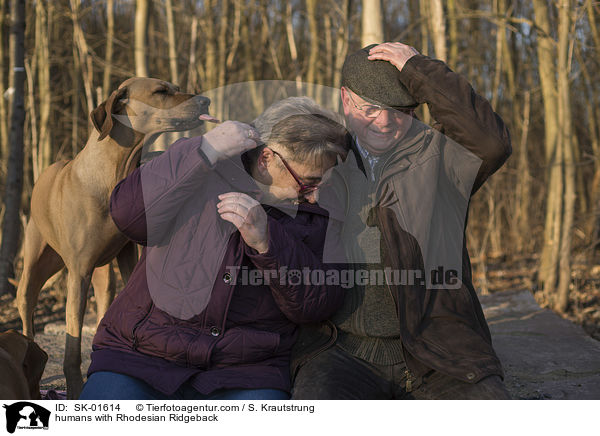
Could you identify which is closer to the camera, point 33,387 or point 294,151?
point 294,151

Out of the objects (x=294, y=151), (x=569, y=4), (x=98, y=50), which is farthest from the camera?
(x=98, y=50)

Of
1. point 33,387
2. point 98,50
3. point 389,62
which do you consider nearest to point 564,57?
point 389,62

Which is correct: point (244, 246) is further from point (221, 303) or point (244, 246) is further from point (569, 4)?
point (569, 4)

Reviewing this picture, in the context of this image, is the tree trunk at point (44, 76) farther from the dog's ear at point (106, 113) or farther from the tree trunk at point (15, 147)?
the dog's ear at point (106, 113)

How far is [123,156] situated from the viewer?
3.71 metres

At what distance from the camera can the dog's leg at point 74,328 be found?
3695 millimetres

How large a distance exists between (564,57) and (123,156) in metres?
4.61

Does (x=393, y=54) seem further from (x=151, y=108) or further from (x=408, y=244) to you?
(x=151, y=108)

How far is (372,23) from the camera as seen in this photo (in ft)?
18.1

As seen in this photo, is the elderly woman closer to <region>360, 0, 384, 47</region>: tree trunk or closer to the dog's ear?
the dog's ear

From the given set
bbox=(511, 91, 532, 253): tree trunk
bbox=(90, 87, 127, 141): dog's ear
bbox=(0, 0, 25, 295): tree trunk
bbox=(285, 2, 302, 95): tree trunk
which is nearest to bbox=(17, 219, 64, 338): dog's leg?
bbox=(90, 87, 127, 141): dog's ear

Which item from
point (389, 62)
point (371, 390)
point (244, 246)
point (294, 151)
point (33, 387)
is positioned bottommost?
point (33, 387)

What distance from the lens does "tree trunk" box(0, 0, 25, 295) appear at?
6.69m

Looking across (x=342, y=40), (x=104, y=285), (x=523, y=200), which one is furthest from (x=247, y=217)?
(x=523, y=200)
